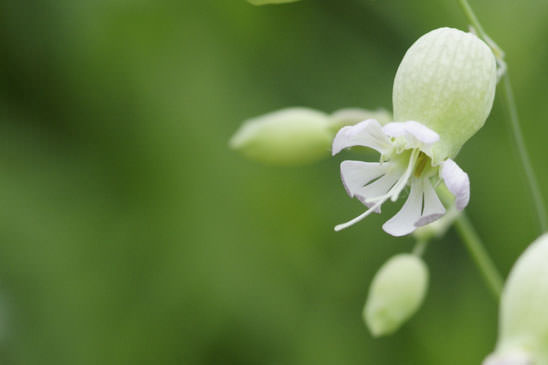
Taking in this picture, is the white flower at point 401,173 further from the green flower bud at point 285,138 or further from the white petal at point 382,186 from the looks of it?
the green flower bud at point 285,138

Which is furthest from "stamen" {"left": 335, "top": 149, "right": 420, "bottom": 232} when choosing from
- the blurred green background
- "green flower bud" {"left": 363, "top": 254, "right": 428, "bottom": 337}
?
the blurred green background

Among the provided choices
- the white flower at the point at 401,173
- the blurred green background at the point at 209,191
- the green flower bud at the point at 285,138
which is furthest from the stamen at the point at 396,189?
the blurred green background at the point at 209,191

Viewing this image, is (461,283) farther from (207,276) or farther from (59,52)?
(59,52)

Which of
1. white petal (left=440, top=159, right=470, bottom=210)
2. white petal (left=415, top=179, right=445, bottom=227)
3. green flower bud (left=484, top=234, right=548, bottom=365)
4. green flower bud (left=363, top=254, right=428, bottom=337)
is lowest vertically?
green flower bud (left=363, top=254, right=428, bottom=337)

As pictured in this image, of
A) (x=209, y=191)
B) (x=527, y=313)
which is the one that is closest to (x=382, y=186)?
(x=527, y=313)

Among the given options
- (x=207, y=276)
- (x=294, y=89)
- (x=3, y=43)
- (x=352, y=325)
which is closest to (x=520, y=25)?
(x=294, y=89)

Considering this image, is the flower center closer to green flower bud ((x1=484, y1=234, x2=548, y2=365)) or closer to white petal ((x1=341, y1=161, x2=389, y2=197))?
white petal ((x1=341, y1=161, x2=389, y2=197))
